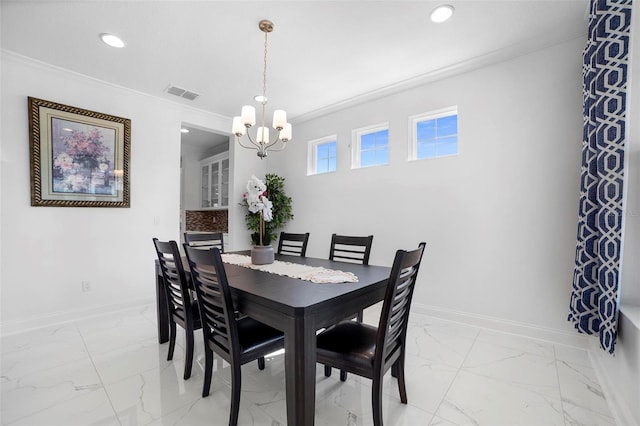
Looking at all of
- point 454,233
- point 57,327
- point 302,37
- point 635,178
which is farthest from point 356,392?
point 57,327

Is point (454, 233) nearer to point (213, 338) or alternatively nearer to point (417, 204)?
point (417, 204)

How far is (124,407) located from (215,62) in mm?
2943

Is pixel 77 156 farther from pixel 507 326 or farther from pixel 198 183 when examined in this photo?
pixel 507 326

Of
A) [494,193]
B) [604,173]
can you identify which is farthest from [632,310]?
[494,193]

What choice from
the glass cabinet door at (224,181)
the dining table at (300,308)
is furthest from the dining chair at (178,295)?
the glass cabinet door at (224,181)

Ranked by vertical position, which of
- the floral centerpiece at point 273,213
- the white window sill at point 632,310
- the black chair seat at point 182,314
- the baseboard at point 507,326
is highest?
the floral centerpiece at point 273,213

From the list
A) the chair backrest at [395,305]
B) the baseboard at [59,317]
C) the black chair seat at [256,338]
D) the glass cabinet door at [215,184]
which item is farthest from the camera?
the glass cabinet door at [215,184]

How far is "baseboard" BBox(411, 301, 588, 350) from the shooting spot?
2.41m

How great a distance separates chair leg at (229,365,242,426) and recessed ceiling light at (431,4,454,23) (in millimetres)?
2785

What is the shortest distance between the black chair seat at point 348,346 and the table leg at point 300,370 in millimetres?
271

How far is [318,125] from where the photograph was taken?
435 centimetres

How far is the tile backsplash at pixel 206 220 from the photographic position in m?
5.73

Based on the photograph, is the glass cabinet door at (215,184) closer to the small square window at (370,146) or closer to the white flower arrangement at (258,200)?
the small square window at (370,146)

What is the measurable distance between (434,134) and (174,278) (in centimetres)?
301
